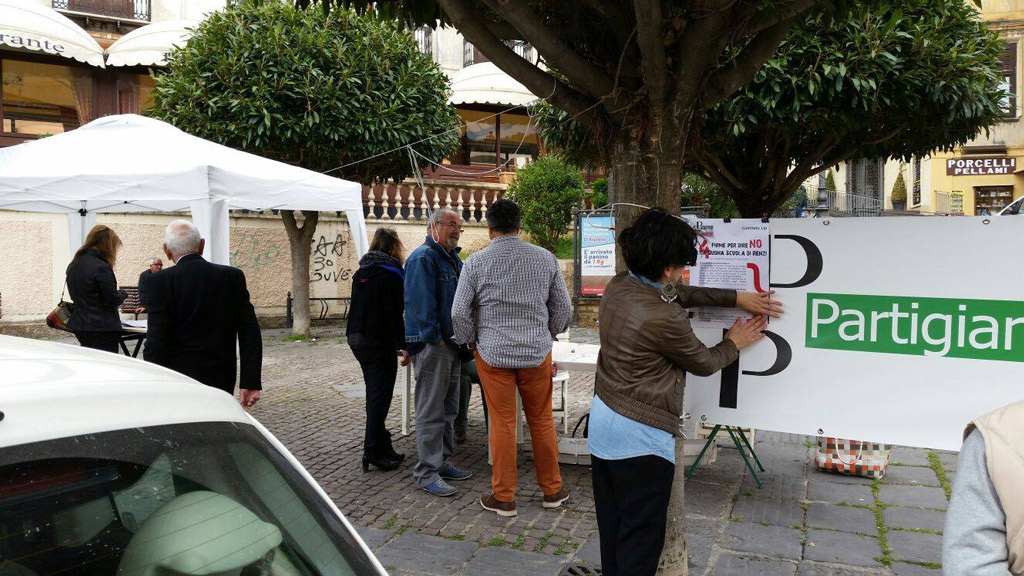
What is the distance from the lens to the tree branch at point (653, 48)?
3236 mm

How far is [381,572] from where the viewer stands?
179cm

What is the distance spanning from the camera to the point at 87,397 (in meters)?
1.45

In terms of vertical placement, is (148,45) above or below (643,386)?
above

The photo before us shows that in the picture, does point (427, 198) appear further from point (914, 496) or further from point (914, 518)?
point (914, 518)

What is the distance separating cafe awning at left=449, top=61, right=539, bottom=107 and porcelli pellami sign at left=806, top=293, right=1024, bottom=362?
1696 centimetres

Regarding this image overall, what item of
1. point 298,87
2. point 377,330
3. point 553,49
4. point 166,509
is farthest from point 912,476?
point 298,87

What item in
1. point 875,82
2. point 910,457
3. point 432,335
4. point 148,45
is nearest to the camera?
point 432,335

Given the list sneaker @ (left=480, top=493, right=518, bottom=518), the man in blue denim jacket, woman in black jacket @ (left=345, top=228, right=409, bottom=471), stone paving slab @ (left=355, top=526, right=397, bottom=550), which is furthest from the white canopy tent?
sneaker @ (left=480, top=493, right=518, bottom=518)

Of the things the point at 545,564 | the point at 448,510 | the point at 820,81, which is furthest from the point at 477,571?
the point at 820,81

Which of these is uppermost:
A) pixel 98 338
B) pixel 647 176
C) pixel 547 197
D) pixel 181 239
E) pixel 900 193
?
pixel 900 193

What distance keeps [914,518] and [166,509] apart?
15.2 ft

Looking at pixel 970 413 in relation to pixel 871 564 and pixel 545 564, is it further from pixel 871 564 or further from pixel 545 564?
pixel 545 564

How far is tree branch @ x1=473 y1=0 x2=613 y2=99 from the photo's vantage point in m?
3.45

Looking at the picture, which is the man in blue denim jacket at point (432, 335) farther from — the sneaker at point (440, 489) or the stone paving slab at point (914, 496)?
the stone paving slab at point (914, 496)
